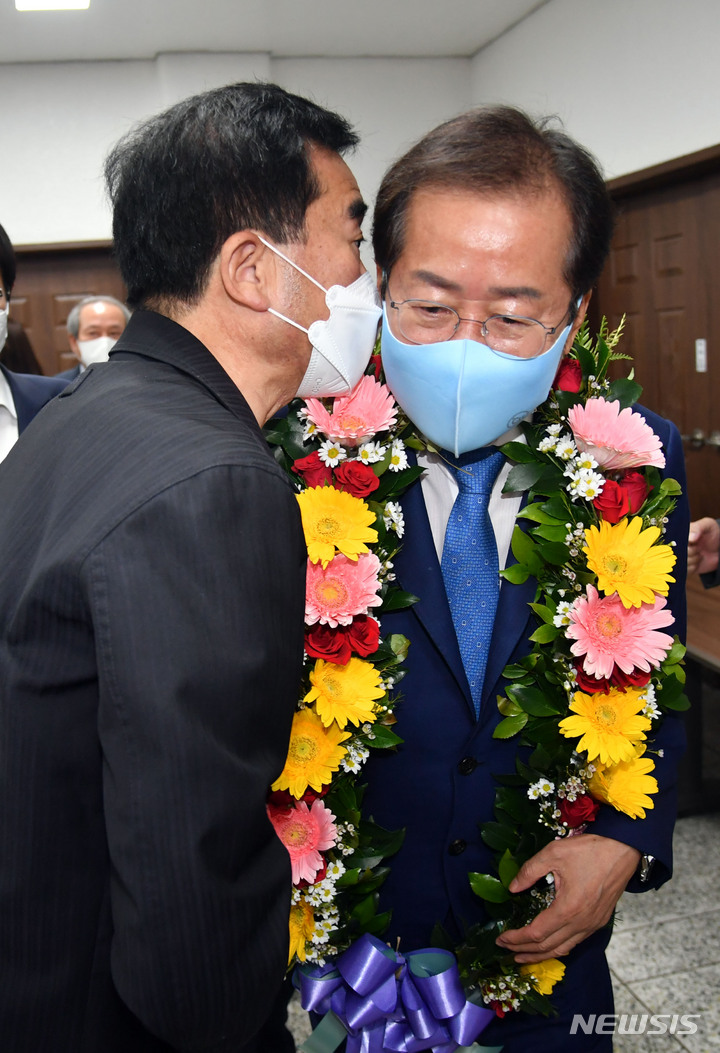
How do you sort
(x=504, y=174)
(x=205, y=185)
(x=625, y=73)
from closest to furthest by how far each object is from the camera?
1. (x=205, y=185)
2. (x=504, y=174)
3. (x=625, y=73)

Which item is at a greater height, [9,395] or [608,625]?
[9,395]

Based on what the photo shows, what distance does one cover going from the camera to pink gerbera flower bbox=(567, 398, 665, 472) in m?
1.21

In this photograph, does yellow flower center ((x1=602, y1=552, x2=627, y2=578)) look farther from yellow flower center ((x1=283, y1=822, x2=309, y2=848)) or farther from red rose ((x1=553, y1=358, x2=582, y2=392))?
yellow flower center ((x1=283, y1=822, x2=309, y2=848))

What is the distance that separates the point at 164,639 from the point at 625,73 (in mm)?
4641

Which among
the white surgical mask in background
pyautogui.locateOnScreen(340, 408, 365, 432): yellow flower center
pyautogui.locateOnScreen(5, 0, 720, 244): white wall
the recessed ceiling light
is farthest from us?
the recessed ceiling light

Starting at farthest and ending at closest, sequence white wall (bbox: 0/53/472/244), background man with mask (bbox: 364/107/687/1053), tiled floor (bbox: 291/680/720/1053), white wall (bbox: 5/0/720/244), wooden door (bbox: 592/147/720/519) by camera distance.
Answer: white wall (bbox: 0/53/472/244)
wooden door (bbox: 592/147/720/519)
white wall (bbox: 5/0/720/244)
tiled floor (bbox: 291/680/720/1053)
background man with mask (bbox: 364/107/687/1053)

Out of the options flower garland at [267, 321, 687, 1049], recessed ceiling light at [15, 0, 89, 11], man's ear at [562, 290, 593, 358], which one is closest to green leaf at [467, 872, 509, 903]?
flower garland at [267, 321, 687, 1049]

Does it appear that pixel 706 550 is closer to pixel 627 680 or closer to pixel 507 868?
pixel 627 680

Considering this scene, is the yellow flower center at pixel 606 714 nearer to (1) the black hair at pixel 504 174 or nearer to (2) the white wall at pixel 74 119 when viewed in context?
(1) the black hair at pixel 504 174

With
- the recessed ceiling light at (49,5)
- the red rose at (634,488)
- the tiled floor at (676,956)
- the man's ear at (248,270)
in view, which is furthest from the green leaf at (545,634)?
the recessed ceiling light at (49,5)

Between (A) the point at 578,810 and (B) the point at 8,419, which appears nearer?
(A) the point at 578,810

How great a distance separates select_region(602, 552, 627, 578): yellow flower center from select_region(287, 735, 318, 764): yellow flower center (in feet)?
1.57

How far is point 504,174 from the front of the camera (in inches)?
44.8

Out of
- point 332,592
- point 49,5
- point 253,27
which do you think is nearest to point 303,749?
point 332,592
